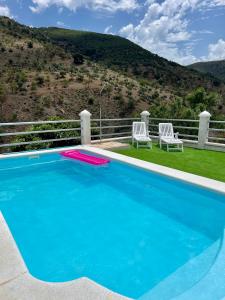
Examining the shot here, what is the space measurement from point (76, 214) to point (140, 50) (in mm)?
87062

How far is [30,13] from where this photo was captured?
2606cm

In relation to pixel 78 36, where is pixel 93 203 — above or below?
below

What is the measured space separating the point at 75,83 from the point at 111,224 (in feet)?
145

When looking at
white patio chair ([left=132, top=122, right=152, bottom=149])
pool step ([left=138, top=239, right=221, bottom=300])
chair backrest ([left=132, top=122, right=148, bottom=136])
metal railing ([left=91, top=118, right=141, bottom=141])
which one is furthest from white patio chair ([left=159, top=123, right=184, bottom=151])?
pool step ([left=138, top=239, right=221, bottom=300])

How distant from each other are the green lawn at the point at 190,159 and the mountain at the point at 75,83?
16.0m

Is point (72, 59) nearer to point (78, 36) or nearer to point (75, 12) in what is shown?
point (75, 12)

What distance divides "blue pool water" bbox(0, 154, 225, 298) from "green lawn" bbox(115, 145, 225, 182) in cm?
92

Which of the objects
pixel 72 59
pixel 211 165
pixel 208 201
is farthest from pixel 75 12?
pixel 72 59

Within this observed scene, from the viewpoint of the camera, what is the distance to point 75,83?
46156mm

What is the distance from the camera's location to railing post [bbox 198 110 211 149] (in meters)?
8.62

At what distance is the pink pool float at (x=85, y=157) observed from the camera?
737cm

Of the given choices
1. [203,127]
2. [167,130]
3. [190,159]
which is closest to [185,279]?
[190,159]

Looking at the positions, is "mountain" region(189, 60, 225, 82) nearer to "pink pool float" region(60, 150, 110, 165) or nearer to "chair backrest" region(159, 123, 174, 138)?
"chair backrest" region(159, 123, 174, 138)

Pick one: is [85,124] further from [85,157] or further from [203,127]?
[203,127]
